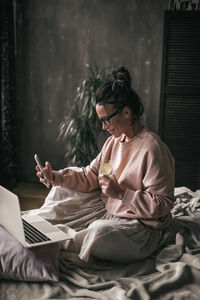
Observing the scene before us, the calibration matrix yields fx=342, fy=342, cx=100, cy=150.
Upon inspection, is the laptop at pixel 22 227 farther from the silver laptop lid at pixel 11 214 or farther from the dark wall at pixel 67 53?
the dark wall at pixel 67 53

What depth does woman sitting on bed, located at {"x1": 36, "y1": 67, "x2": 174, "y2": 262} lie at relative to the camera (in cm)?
146

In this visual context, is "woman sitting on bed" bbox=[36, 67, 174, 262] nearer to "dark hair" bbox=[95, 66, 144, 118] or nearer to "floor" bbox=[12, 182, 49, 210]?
"dark hair" bbox=[95, 66, 144, 118]

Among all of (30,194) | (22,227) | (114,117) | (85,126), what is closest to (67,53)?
(85,126)

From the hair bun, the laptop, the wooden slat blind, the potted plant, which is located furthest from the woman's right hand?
the wooden slat blind

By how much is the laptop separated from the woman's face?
1.85 ft

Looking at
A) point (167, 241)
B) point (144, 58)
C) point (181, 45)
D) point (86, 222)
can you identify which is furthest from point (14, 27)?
point (167, 241)

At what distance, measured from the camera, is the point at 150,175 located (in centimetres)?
158

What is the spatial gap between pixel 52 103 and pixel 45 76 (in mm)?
312

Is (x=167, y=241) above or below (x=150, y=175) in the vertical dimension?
below

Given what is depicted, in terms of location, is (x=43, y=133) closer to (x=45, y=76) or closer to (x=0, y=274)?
(x=45, y=76)

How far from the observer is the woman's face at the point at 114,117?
1676 millimetres

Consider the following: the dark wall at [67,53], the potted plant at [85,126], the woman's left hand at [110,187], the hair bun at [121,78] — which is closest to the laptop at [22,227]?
the woman's left hand at [110,187]

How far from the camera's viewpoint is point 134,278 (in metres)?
1.35

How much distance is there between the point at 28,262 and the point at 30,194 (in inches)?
96.0
